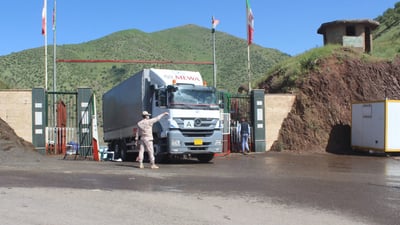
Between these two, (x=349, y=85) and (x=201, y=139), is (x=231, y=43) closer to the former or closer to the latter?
(x=349, y=85)

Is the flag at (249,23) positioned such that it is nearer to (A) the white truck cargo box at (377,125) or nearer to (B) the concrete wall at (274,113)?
(B) the concrete wall at (274,113)

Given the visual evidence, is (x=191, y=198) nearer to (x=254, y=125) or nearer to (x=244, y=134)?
(x=244, y=134)

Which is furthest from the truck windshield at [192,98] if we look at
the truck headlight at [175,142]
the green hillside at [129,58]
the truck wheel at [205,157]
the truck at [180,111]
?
the green hillside at [129,58]

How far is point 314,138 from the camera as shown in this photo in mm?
27609

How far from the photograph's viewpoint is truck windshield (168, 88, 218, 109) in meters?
18.3

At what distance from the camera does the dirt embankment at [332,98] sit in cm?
2758

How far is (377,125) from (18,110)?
17.7 m

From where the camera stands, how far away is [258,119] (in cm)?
2698

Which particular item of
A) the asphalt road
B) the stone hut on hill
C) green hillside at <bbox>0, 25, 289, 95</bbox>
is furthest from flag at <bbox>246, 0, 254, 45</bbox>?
green hillside at <bbox>0, 25, 289, 95</bbox>

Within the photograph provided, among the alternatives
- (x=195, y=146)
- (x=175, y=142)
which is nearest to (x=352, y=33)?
(x=195, y=146)

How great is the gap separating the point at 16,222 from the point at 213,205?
137 inches

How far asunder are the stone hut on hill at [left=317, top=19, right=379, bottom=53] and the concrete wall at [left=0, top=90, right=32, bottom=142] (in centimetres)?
2148

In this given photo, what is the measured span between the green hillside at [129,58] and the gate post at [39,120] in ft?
108

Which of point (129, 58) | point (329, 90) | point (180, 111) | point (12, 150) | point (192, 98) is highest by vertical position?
point (129, 58)
